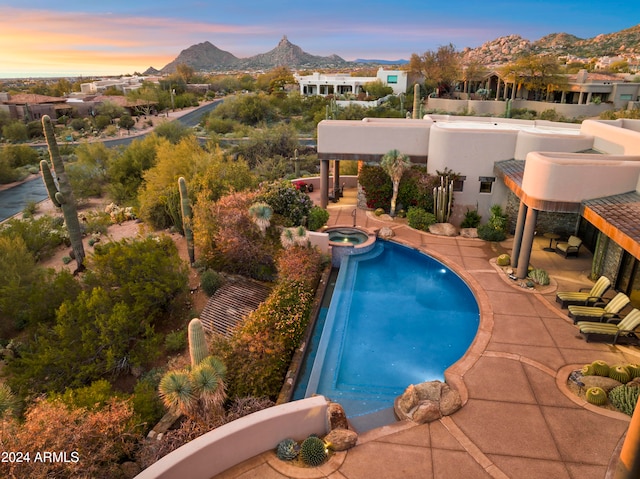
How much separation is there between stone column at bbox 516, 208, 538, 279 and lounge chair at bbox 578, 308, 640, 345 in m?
3.74

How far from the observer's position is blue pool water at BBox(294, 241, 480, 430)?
12.0 meters

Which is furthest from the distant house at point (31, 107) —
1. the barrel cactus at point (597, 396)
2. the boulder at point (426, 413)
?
the barrel cactus at point (597, 396)

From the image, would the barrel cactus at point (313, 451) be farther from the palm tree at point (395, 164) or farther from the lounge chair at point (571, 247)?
the palm tree at point (395, 164)

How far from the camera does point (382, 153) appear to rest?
22.8 meters

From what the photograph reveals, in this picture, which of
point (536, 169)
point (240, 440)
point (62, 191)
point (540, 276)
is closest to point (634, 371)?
point (540, 276)

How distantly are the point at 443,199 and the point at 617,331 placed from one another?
10.4 meters

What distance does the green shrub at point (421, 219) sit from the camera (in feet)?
70.3

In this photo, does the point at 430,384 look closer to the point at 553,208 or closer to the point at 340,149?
the point at 553,208

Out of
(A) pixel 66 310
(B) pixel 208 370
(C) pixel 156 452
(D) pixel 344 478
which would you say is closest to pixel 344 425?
(D) pixel 344 478

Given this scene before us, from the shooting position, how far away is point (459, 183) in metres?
21.7

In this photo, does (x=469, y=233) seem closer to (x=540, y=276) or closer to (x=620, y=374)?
(x=540, y=276)

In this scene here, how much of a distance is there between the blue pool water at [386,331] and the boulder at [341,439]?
1.77 metres

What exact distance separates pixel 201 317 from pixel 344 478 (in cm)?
874

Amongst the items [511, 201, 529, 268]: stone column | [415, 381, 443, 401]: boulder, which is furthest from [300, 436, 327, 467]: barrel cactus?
[511, 201, 529, 268]: stone column
